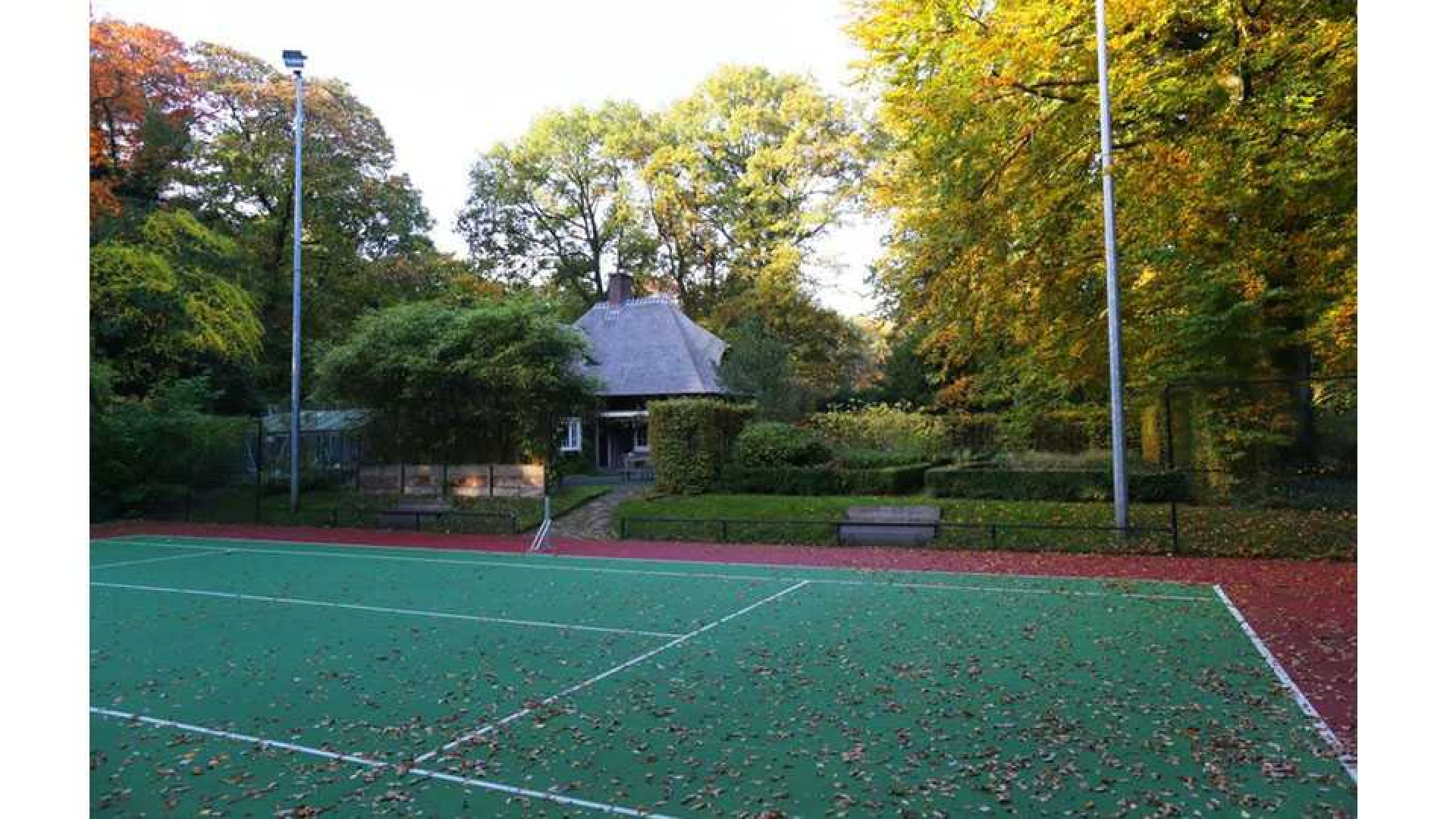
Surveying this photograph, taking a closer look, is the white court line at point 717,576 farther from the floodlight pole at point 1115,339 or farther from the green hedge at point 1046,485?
the green hedge at point 1046,485

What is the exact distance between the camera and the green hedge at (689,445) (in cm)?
2302

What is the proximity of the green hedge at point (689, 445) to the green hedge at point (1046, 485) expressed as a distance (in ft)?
19.4

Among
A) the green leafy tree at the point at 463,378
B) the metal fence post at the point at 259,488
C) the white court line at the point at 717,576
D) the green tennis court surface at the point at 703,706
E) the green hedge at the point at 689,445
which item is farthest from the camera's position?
the metal fence post at the point at 259,488

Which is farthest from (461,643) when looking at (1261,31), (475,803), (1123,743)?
(1261,31)

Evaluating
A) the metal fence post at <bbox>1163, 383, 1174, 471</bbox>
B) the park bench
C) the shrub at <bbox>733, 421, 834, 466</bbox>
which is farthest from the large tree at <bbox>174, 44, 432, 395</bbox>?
the metal fence post at <bbox>1163, 383, 1174, 471</bbox>

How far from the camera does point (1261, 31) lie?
13570 mm

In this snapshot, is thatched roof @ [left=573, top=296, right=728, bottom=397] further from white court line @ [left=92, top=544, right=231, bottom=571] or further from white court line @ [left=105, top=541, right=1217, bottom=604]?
white court line @ [left=92, top=544, right=231, bottom=571]

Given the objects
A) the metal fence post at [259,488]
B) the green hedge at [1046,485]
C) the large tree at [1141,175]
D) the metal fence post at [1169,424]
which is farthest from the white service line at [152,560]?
the metal fence post at [1169,424]

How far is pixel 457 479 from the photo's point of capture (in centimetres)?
2322

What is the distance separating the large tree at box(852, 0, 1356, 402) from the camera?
41.4ft

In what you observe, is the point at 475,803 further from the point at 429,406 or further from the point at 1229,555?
the point at 429,406

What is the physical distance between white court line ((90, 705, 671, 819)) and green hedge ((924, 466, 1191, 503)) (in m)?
14.1

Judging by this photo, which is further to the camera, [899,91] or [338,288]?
[338,288]

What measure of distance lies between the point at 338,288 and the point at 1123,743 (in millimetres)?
32690
